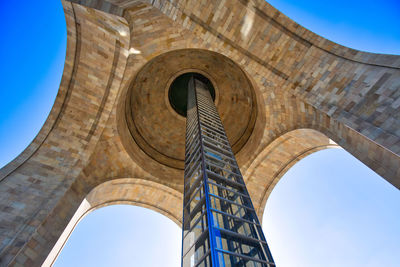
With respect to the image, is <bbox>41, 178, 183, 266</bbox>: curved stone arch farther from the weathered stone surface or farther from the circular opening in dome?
the circular opening in dome

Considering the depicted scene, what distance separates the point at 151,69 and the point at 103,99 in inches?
147

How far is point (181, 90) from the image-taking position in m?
13.1

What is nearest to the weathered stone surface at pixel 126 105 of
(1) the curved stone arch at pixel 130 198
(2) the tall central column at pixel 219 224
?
(1) the curved stone arch at pixel 130 198

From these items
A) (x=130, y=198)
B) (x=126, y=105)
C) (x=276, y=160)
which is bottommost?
(x=130, y=198)

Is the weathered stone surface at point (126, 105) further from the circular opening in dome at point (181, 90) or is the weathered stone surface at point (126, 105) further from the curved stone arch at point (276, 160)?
the circular opening in dome at point (181, 90)

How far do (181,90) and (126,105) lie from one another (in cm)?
408

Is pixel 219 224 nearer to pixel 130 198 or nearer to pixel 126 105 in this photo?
pixel 130 198

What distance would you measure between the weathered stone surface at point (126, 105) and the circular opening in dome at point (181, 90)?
3583 millimetres

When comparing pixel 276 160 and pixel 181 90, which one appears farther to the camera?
pixel 181 90

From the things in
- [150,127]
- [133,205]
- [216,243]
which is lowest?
[216,243]

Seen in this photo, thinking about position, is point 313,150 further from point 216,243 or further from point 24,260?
point 24,260

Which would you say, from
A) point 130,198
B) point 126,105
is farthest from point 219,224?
point 126,105

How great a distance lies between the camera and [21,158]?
6.66 meters

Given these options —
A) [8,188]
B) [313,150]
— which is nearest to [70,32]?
[8,188]
